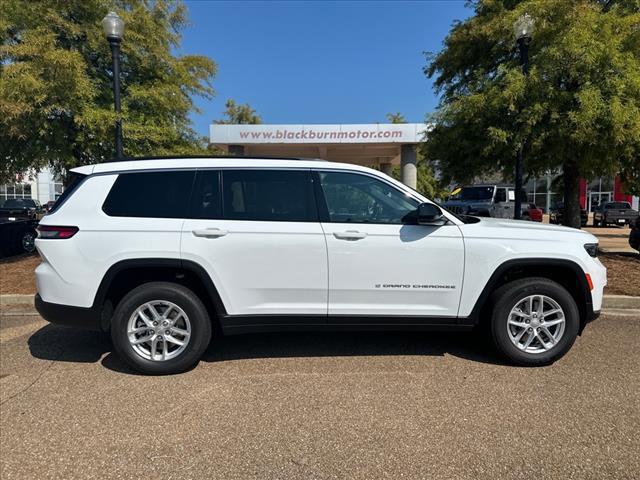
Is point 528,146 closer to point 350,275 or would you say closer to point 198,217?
point 350,275

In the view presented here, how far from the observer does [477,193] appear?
18703mm

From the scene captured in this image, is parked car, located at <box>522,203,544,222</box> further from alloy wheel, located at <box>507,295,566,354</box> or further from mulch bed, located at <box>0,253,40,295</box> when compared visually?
mulch bed, located at <box>0,253,40,295</box>

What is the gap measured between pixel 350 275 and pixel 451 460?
166cm

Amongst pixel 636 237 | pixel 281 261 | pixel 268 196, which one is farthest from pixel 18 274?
pixel 636 237

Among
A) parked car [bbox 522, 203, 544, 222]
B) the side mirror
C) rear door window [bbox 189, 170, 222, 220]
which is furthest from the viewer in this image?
parked car [bbox 522, 203, 544, 222]

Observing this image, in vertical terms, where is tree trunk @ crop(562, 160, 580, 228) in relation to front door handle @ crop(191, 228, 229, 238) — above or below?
above

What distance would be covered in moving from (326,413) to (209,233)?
68.6 inches

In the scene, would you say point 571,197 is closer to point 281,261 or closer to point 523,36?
point 523,36

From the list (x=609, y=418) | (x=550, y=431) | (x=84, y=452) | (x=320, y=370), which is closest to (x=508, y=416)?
(x=550, y=431)

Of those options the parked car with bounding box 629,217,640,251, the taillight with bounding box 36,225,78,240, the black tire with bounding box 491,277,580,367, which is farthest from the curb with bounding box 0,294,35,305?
the parked car with bounding box 629,217,640,251

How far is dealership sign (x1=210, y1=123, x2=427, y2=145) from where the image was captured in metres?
18.4

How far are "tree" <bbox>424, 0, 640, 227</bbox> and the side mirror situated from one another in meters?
4.56

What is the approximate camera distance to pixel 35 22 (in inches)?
326

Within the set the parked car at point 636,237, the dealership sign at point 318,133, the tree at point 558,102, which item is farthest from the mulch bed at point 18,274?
the parked car at point 636,237
